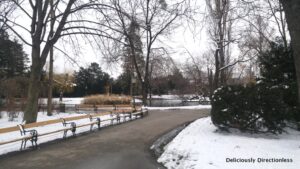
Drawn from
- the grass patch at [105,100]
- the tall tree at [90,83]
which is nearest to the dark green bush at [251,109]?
the grass patch at [105,100]

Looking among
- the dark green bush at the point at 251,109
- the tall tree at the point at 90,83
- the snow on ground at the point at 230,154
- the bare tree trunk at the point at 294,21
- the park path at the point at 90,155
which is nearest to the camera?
the snow on ground at the point at 230,154

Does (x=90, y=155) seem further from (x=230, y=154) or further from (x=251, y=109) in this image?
(x=251, y=109)

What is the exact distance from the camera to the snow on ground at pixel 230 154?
702 cm

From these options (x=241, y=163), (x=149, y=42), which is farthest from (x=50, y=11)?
(x=149, y=42)

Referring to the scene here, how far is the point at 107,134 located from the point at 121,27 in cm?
534

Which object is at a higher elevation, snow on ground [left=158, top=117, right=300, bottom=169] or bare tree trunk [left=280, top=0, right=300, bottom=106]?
bare tree trunk [left=280, top=0, right=300, bottom=106]

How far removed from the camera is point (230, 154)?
25.9 ft

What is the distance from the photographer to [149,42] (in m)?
41.2

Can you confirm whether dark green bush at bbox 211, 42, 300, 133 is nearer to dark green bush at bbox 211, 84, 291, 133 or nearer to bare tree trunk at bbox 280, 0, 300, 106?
dark green bush at bbox 211, 84, 291, 133

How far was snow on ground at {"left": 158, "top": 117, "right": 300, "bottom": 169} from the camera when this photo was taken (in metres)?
7.02

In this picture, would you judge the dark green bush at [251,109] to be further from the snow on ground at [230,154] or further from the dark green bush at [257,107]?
the snow on ground at [230,154]

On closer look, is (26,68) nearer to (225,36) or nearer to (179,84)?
(179,84)

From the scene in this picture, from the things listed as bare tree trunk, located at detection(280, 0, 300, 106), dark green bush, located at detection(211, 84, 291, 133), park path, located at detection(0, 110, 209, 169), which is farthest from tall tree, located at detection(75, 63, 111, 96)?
bare tree trunk, located at detection(280, 0, 300, 106)

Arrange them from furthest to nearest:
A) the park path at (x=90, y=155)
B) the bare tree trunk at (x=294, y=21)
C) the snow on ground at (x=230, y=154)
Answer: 1. the park path at (x=90, y=155)
2. the bare tree trunk at (x=294, y=21)
3. the snow on ground at (x=230, y=154)
